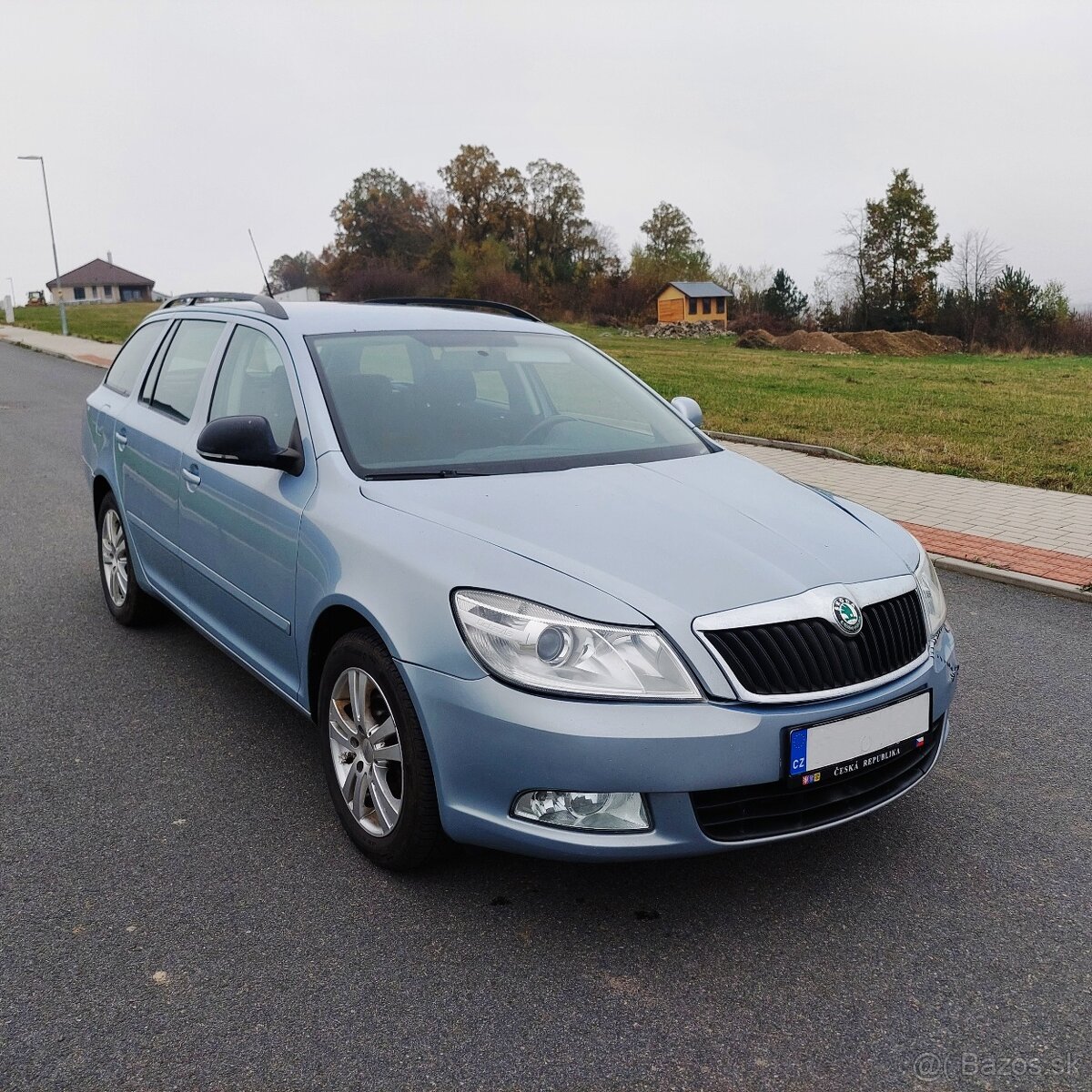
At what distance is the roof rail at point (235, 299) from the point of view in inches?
175

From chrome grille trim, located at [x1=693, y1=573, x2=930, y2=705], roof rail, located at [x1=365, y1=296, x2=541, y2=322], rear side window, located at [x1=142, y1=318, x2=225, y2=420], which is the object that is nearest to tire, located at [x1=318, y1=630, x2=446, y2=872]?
chrome grille trim, located at [x1=693, y1=573, x2=930, y2=705]

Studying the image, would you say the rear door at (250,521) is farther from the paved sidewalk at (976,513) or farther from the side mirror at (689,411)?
the paved sidewalk at (976,513)

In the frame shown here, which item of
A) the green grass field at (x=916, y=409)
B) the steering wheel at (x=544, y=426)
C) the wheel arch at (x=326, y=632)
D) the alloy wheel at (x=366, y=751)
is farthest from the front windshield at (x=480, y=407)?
the green grass field at (x=916, y=409)

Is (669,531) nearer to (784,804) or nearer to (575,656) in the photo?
(575,656)

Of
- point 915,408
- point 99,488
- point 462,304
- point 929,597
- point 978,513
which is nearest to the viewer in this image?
point 929,597

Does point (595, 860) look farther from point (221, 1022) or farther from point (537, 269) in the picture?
point (537, 269)

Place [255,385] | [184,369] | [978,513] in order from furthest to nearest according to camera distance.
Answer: [978,513] < [184,369] < [255,385]

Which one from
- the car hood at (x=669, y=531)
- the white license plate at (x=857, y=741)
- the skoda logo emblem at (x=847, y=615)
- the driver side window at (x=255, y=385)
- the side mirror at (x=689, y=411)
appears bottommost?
the white license plate at (x=857, y=741)

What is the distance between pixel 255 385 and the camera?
14.1 ft

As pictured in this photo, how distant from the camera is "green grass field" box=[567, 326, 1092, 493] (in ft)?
36.6

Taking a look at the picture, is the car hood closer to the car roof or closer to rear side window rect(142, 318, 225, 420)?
the car roof

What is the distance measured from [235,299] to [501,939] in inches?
126

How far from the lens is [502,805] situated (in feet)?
9.38

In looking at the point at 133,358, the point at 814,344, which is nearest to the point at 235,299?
the point at 133,358
